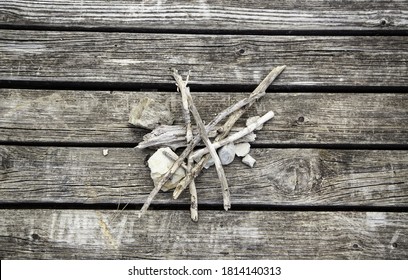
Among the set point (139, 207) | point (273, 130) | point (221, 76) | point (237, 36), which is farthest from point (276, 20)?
point (139, 207)

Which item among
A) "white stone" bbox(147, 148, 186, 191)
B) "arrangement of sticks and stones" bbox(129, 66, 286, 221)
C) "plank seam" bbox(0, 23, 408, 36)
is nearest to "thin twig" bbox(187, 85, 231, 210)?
"arrangement of sticks and stones" bbox(129, 66, 286, 221)

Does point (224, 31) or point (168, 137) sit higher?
point (224, 31)

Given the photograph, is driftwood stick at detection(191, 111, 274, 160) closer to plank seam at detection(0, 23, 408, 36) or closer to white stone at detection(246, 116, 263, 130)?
white stone at detection(246, 116, 263, 130)

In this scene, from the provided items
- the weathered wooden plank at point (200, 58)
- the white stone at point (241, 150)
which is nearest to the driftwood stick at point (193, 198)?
the white stone at point (241, 150)

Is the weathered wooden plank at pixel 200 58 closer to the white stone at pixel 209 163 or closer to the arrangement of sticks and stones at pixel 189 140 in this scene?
the arrangement of sticks and stones at pixel 189 140

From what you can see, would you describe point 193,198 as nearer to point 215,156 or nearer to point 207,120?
point 215,156

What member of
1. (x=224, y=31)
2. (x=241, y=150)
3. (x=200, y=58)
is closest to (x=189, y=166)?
(x=241, y=150)
